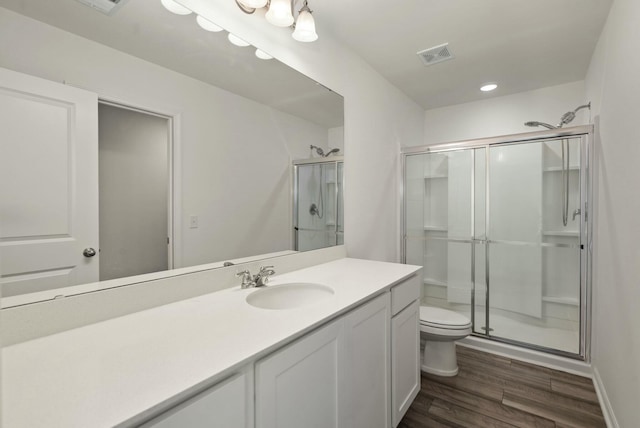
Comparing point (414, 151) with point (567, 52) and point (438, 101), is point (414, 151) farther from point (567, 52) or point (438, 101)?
point (567, 52)

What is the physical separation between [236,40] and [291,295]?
1.30 m

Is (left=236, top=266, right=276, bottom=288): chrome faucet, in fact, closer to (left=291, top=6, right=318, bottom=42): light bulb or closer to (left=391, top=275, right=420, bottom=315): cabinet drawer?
(left=391, top=275, right=420, bottom=315): cabinet drawer

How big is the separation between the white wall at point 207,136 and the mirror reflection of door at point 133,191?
0.06m

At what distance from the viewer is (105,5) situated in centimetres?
101

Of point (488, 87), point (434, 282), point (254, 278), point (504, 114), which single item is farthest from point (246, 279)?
point (504, 114)

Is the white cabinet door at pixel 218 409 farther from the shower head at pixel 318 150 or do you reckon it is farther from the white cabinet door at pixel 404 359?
the shower head at pixel 318 150

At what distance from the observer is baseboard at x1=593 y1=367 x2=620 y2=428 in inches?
60.9

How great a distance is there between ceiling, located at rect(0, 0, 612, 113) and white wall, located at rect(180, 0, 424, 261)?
0.08 m

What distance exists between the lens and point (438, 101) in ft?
10.6

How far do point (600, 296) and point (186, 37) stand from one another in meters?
2.83

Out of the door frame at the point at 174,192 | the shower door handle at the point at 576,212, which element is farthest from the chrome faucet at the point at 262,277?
the shower door handle at the point at 576,212

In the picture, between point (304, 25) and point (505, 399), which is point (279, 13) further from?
point (505, 399)

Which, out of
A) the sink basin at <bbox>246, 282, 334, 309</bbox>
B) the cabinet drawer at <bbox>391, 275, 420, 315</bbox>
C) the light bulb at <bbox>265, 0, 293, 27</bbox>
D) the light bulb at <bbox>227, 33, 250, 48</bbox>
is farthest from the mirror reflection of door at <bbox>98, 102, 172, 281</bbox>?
the cabinet drawer at <bbox>391, 275, 420, 315</bbox>

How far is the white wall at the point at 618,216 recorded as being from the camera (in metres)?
1.25
